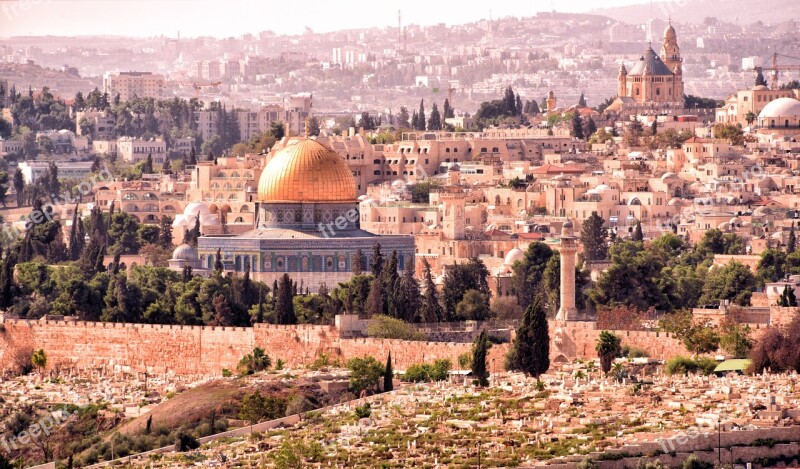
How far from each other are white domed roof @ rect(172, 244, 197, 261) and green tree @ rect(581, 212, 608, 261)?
37.4 ft

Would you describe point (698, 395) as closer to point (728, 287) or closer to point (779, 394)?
point (779, 394)

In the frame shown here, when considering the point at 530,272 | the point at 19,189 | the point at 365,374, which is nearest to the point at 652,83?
the point at 19,189

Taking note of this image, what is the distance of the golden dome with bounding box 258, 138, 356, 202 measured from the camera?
76188mm

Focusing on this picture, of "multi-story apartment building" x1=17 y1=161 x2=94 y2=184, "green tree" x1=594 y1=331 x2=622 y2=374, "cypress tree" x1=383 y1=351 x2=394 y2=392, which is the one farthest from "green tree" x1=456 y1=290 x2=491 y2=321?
"multi-story apartment building" x1=17 y1=161 x2=94 y2=184

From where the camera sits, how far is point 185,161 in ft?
365

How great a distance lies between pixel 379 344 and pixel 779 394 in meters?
14.4

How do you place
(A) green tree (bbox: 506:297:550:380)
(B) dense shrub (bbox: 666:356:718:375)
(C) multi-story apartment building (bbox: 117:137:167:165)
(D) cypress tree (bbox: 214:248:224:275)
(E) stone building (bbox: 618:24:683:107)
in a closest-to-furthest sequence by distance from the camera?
(B) dense shrub (bbox: 666:356:718:375) → (A) green tree (bbox: 506:297:550:380) → (D) cypress tree (bbox: 214:248:224:275) → (E) stone building (bbox: 618:24:683:107) → (C) multi-story apartment building (bbox: 117:137:167:165)

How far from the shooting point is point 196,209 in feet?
290

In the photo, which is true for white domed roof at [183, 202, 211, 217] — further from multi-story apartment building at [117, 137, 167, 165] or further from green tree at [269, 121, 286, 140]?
multi-story apartment building at [117, 137, 167, 165]

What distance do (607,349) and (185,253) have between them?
2647cm

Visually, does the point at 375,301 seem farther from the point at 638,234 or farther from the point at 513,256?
the point at 638,234

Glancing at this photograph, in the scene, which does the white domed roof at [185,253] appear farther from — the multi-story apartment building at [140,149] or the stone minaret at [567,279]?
the multi-story apartment building at [140,149]

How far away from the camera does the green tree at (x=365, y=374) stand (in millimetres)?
53812

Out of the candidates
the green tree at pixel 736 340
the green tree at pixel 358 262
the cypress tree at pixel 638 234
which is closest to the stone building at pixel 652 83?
the cypress tree at pixel 638 234
